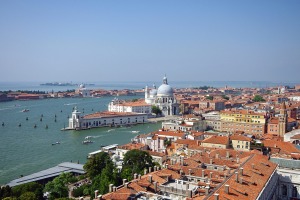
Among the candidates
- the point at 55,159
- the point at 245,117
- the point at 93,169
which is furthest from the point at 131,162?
the point at 245,117

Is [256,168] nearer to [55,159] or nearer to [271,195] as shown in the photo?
[271,195]

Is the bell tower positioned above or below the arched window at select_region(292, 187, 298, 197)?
above

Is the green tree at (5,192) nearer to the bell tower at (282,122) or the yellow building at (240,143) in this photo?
the yellow building at (240,143)

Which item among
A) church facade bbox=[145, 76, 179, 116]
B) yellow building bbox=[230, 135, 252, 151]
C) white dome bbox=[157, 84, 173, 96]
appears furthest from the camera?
white dome bbox=[157, 84, 173, 96]

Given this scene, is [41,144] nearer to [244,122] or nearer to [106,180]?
[106,180]

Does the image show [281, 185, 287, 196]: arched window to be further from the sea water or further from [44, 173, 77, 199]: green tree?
the sea water

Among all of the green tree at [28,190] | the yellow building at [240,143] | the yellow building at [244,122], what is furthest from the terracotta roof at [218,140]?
the green tree at [28,190]

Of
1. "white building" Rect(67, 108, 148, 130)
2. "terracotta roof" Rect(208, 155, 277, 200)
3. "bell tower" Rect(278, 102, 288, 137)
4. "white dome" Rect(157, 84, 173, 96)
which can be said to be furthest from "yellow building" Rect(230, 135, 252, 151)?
"white dome" Rect(157, 84, 173, 96)
